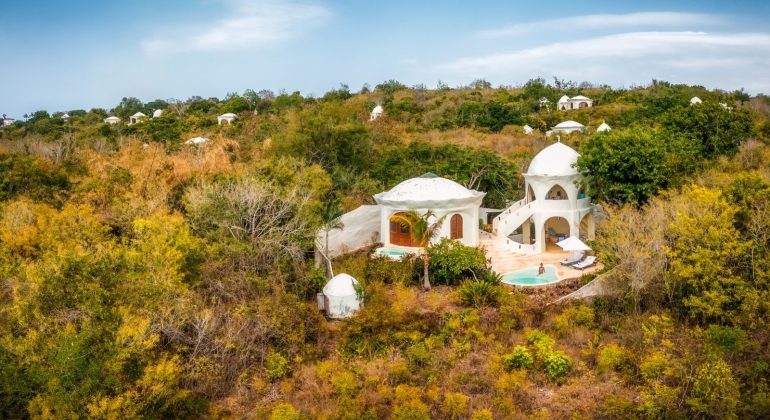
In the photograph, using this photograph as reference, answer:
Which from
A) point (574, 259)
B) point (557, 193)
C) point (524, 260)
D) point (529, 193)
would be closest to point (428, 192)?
point (524, 260)

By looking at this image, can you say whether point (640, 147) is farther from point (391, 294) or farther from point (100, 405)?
point (100, 405)

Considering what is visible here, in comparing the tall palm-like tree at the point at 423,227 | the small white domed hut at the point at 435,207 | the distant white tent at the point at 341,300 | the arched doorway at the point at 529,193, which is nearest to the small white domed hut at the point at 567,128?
the arched doorway at the point at 529,193

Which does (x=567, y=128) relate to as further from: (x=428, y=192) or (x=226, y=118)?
(x=226, y=118)

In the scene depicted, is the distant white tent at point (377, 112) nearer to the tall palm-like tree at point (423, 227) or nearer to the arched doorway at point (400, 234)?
the arched doorway at point (400, 234)

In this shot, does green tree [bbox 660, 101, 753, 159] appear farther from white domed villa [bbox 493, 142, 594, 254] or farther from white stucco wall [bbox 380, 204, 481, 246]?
white stucco wall [bbox 380, 204, 481, 246]

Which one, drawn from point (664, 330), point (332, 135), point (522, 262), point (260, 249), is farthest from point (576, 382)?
point (332, 135)

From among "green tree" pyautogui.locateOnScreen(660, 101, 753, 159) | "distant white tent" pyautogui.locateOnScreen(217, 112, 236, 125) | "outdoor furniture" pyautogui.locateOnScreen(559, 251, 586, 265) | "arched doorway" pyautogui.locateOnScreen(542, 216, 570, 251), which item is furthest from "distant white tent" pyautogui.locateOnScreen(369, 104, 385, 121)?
"outdoor furniture" pyautogui.locateOnScreen(559, 251, 586, 265)
